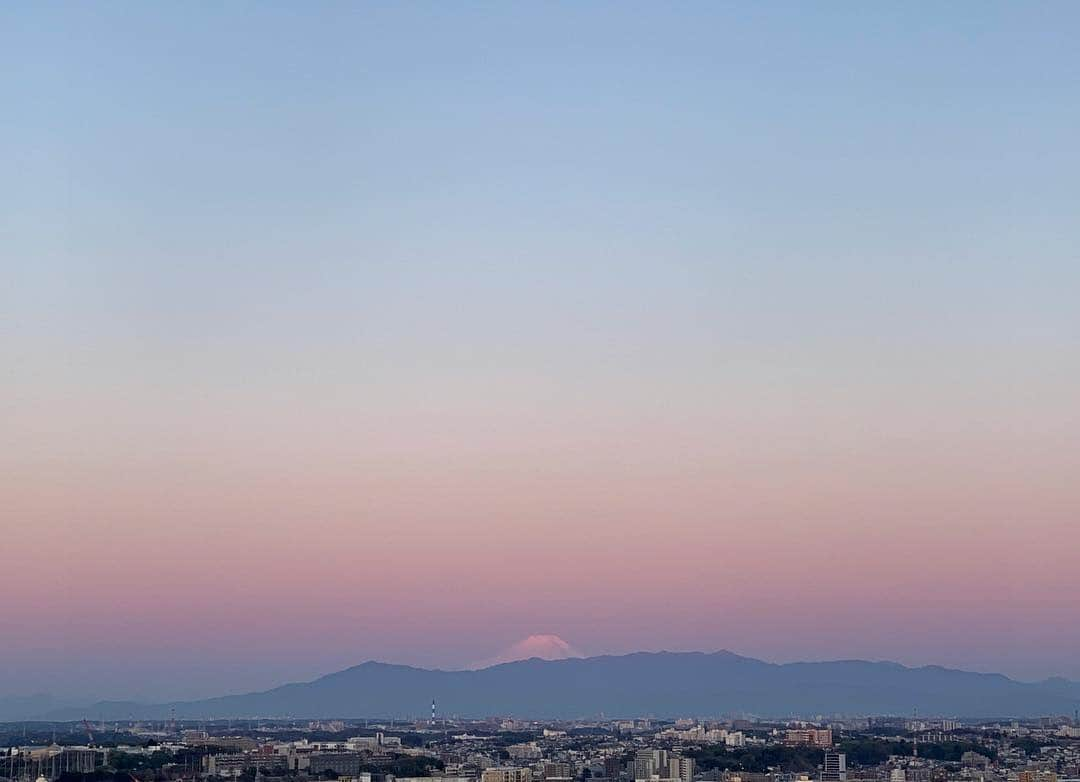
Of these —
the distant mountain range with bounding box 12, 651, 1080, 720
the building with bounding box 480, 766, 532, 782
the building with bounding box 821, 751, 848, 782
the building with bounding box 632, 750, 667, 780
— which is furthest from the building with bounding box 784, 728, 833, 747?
the distant mountain range with bounding box 12, 651, 1080, 720

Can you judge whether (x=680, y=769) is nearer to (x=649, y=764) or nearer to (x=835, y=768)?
(x=649, y=764)

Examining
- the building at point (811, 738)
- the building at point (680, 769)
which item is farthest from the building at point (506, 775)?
the building at point (811, 738)

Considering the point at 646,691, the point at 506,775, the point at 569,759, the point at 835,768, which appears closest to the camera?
the point at 506,775

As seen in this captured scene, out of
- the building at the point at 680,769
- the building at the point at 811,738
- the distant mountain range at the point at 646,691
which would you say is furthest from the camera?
the distant mountain range at the point at 646,691

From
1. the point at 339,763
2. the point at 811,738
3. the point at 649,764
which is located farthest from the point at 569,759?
the point at 811,738

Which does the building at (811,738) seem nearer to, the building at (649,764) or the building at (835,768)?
the building at (835,768)

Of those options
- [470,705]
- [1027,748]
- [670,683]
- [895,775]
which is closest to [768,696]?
[670,683]

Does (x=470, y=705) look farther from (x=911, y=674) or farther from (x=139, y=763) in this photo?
(x=139, y=763)

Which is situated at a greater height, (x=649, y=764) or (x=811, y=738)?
(x=649, y=764)

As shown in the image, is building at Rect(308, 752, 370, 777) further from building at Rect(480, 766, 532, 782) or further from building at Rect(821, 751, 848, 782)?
building at Rect(821, 751, 848, 782)
